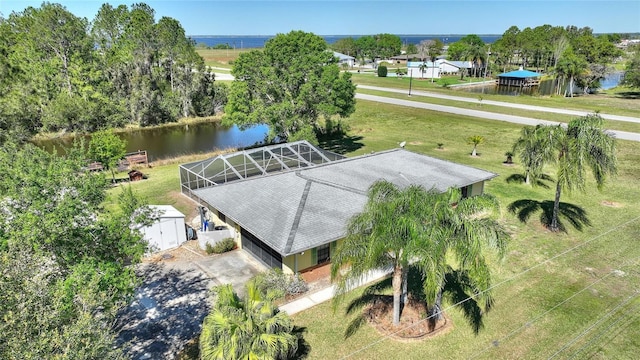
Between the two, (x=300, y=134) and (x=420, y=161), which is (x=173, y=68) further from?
(x=420, y=161)

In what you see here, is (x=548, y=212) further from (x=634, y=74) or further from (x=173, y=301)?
(x=634, y=74)

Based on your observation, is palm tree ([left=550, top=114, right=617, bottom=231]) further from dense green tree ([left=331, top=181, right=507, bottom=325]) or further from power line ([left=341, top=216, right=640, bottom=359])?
dense green tree ([left=331, top=181, right=507, bottom=325])

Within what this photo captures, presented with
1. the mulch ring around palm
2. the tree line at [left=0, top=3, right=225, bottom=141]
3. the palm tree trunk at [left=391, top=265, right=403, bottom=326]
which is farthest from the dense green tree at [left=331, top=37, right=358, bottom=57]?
the palm tree trunk at [left=391, top=265, right=403, bottom=326]

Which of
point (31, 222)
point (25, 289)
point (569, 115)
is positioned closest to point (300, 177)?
point (31, 222)

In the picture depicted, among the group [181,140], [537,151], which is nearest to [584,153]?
[537,151]

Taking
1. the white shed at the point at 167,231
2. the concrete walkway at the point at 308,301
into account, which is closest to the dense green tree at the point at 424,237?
the concrete walkway at the point at 308,301

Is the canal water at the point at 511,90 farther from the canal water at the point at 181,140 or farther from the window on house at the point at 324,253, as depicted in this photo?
the window on house at the point at 324,253
